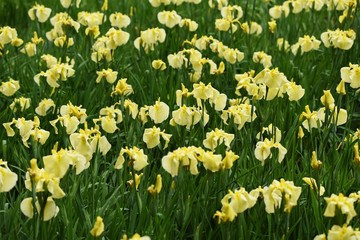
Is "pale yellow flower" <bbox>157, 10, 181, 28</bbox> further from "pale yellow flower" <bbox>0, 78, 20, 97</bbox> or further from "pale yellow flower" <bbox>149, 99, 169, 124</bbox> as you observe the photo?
"pale yellow flower" <bbox>149, 99, 169, 124</bbox>

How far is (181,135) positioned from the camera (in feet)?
9.03

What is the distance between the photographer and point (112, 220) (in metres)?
2.26

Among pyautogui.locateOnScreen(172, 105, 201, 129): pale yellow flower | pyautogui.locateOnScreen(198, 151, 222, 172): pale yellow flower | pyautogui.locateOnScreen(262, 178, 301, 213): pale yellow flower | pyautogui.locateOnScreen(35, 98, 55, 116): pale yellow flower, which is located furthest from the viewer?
pyautogui.locateOnScreen(35, 98, 55, 116): pale yellow flower

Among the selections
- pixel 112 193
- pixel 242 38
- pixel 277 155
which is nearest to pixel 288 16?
pixel 242 38

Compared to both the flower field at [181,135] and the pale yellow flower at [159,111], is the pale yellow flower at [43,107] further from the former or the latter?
the pale yellow flower at [159,111]

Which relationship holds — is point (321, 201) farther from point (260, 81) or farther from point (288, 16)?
point (288, 16)

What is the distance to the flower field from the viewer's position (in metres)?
2.15

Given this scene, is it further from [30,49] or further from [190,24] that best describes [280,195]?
[30,49]

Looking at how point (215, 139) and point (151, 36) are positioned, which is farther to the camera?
point (151, 36)

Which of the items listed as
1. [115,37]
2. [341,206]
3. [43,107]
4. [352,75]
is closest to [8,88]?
[43,107]

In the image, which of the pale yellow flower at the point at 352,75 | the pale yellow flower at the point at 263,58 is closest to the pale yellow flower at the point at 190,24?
the pale yellow flower at the point at 263,58

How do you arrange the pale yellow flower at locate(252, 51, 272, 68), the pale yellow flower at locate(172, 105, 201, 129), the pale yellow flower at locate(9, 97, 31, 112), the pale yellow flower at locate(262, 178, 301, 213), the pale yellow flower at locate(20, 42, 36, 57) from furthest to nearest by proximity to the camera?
the pale yellow flower at locate(20, 42, 36, 57) → the pale yellow flower at locate(252, 51, 272, 68) → the pale yellow flower at locate(9, 97, 31, 112) → the pale yellow flower at locate(172, 105, 201, 129) → the pale yellow flower at locate(262, 178, 301, 213)

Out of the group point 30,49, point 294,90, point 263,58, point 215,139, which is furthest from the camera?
point 30,49

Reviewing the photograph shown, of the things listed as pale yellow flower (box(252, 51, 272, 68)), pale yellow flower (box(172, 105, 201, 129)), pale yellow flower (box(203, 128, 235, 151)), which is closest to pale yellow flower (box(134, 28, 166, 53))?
pale yellow flower (box(252, 51, 272, 68))
